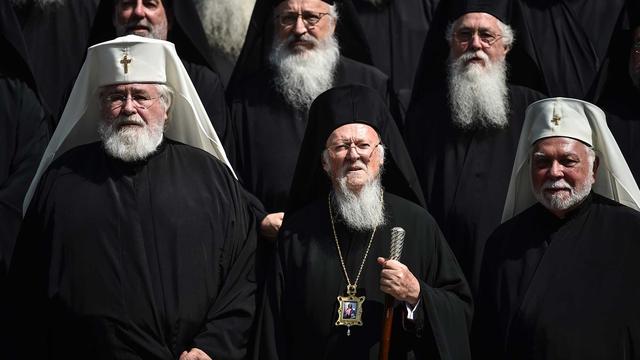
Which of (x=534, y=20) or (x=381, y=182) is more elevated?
(x=534, y=20)

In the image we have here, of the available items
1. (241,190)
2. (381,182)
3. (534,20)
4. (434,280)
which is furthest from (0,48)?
(534,20)

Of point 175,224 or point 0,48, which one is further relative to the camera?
point 0,48

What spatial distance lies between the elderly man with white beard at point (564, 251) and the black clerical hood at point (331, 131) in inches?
26.2

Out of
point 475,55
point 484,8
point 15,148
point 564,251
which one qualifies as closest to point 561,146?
point 564,251

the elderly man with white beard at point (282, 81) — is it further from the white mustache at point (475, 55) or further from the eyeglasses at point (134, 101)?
the eyeglasses at point (134, 101)

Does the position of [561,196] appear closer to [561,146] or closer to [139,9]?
[561,146]

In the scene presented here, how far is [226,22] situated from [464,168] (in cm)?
285

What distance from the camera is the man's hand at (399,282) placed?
7602 millimetres

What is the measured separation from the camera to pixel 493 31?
979 cm

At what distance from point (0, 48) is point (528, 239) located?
12.3 feet

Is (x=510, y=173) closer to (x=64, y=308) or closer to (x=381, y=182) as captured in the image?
(x=381, y=182)

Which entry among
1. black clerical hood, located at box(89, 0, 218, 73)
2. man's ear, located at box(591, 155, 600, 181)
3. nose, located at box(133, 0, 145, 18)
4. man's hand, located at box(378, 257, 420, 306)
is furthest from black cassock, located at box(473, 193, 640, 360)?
nose, located at box(133, 0, 145, 18)

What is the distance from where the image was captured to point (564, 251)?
26.5 feet

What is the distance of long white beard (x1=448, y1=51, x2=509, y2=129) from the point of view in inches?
378
